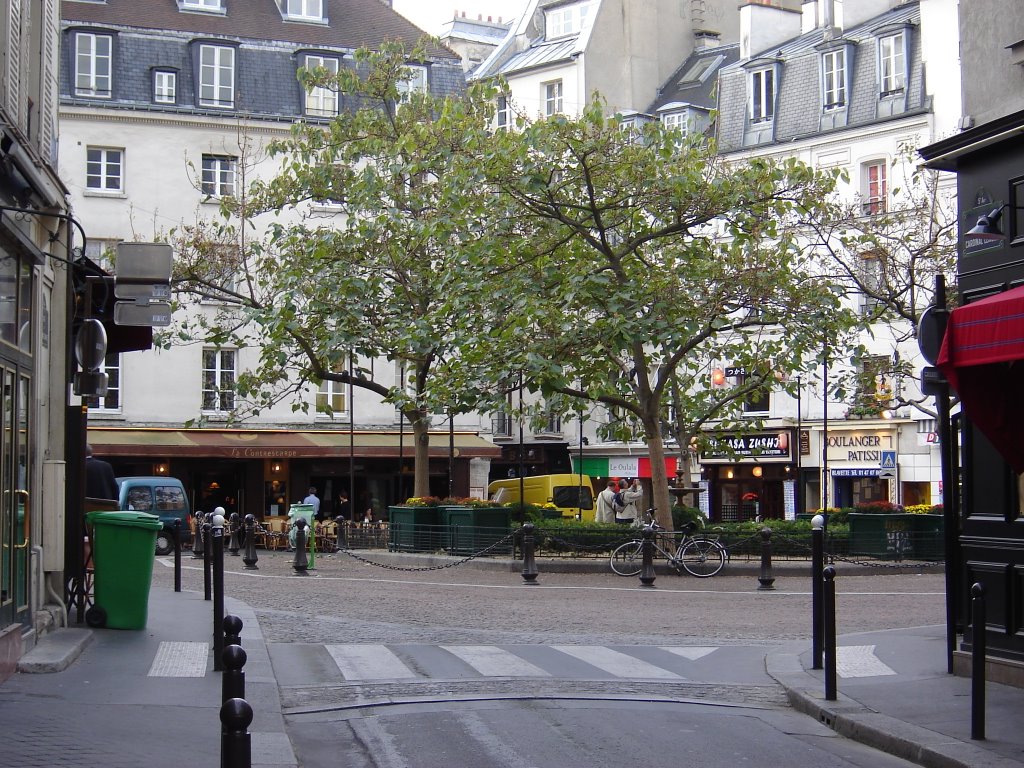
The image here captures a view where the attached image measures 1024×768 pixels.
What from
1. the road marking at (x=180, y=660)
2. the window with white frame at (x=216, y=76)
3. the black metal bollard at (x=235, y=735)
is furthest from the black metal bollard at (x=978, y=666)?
the window with white frame at (x=216, y=76)

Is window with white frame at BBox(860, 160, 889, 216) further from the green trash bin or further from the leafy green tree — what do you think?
the green trash bin

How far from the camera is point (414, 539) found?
30359 millimetres

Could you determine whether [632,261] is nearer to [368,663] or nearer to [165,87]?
[368,663]

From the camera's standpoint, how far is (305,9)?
160 ft

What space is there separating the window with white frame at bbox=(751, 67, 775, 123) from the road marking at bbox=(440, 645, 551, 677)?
3660 centimetres

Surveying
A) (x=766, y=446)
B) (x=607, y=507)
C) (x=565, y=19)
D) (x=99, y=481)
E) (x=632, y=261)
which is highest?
(x=565, y=19)

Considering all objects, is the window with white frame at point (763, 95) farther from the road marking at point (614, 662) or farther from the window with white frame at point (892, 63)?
the road marking at point (614, 662)

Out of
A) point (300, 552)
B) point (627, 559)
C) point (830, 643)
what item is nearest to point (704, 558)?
point (627, 559)

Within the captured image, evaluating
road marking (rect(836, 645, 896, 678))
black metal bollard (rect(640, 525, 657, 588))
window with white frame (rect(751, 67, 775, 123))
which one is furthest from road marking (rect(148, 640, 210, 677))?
window with white frame (rect(751, 67, 775, 123))

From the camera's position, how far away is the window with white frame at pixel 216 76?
4525 cm

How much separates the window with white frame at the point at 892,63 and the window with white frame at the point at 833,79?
4.62 feet

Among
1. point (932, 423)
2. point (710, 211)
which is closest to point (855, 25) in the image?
point (932, 423)

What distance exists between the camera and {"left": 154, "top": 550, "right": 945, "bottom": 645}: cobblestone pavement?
50.1 ft

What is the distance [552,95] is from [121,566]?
41.8m
